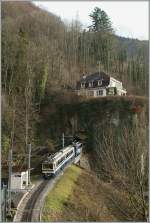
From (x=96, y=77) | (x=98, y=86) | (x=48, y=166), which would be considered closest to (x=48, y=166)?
(x=48, y=166)

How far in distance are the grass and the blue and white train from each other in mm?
529

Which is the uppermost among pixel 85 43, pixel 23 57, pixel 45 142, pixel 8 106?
pixel 85 43

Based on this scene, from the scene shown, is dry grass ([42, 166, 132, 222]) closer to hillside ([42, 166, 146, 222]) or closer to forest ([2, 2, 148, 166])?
hillside ([42, 166, 146, 222])

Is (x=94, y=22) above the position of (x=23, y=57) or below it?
above

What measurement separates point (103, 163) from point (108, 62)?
19.3m

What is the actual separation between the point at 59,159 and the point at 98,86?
12.1 metres

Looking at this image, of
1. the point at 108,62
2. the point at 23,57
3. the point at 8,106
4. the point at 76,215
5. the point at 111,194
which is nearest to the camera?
the point at 76,215

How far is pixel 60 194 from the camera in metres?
18.3

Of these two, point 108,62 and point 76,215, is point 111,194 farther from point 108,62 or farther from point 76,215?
point 108,62

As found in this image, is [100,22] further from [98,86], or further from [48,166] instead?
[48,166]

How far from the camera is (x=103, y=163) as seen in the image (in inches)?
907

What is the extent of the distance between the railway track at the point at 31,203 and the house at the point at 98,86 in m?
13.4

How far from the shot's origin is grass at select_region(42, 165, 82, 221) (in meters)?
15.9

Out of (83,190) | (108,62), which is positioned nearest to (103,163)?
(83,190)
